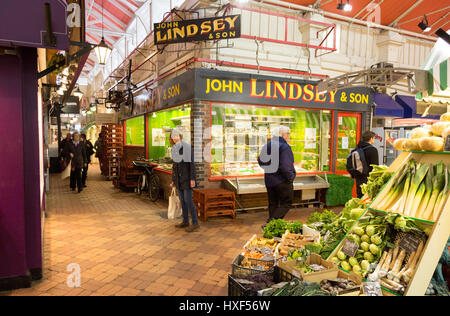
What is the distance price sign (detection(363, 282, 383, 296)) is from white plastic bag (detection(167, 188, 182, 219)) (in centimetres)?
469

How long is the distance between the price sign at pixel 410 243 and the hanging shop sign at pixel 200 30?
5.23 m

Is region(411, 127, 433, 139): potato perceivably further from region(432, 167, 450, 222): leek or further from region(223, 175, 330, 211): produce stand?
region(223, 175, 330, 211): produce stand

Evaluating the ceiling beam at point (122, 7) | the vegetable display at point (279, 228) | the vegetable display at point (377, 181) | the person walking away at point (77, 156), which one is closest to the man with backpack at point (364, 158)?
the vegetable display at point (377, 181)

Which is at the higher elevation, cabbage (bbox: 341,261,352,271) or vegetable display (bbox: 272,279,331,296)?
cabbage (bbox: 341,261,352,271)

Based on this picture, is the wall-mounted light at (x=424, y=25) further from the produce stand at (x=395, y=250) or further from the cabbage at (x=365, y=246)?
the cabbage at (x=365, y=246)

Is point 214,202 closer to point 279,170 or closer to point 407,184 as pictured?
point 279,170

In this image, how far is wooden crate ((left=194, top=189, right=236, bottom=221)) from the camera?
694cm

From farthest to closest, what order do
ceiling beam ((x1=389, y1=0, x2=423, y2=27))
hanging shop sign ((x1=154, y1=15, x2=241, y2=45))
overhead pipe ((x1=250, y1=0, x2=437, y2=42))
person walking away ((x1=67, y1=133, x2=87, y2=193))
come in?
person walking away ((x1=67, y1=133, x2=87, y2=193)) → ceiling beam ((x1=389, y1=0, x2=423, y2=27)) → overhead pipe ((x1=250, y1=0, x2=437, y2=42)) → hanging shop sign ((x1=154, y1=15, x2=241, y2=45))

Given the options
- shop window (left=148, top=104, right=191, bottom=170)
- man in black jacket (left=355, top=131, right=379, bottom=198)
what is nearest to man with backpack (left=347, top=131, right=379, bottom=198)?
man in black jacket (left=355, top=131, right=379, bottom=198)

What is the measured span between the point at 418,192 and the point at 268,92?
18.4 ft

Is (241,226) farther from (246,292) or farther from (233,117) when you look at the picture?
(246,292)

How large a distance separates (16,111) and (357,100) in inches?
353

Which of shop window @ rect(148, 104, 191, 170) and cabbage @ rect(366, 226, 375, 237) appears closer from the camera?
cabbage @ rect(366, 226, 375, 237)

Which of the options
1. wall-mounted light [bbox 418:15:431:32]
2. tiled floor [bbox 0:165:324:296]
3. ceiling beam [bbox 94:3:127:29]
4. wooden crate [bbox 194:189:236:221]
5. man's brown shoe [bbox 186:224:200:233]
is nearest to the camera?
tiled floor [bbox 0:165:324:296]
